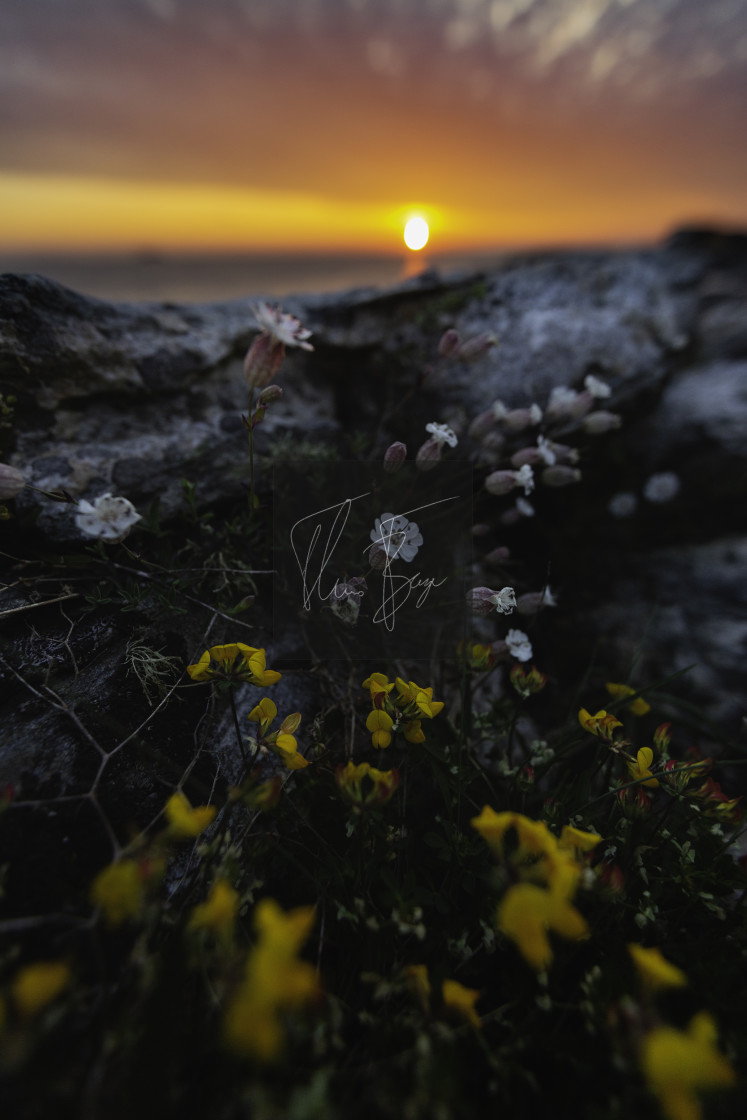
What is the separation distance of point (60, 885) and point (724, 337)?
3883 mm

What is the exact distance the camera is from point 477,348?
238 centimetres

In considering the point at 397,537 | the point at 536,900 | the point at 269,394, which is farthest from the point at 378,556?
the point at 536,900

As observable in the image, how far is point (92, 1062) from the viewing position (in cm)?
96

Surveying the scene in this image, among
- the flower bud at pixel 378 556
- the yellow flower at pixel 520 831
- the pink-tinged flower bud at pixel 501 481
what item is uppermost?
the pink-tinged flower bud at pixel 501 481

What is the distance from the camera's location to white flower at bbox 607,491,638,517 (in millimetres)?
2957

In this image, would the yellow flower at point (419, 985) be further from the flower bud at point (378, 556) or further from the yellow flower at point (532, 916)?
the flower bud at point (378, 556)

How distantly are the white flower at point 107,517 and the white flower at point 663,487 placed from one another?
2.65 meters

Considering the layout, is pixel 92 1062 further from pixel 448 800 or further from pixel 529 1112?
pixel 448 800

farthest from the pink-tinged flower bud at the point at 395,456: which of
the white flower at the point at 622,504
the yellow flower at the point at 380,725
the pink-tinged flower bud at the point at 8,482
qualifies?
the white flower at the point at 622,504

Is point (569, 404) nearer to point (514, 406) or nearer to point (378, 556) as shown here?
point (514, 406)

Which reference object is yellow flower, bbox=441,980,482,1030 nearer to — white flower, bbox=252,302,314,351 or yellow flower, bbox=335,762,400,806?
yellow flower, bbox=335,762,400,806

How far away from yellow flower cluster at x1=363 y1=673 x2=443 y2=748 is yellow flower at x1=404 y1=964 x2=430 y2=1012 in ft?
1.64

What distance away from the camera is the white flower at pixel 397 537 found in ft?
5.86

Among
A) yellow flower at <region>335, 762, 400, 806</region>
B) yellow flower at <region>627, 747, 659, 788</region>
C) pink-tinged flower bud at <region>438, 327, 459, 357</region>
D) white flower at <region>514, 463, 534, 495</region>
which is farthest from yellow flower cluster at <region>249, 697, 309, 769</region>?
pink-tinged flower bud at <region>438, 327, 459, 357</region>
